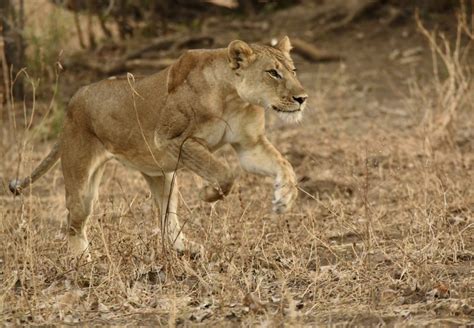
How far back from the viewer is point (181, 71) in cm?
776

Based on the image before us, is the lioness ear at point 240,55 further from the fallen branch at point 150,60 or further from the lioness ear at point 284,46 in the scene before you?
the fallen branch at point 150,60

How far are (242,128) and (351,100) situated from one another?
6348 millimetres

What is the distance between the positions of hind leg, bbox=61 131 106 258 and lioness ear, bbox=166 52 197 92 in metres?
0.75

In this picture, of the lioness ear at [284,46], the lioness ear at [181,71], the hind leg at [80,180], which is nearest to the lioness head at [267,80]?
the lioness ear at [284,46]

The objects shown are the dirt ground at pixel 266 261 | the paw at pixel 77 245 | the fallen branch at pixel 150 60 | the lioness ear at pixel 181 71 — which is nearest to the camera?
the dirt ground at pixel 266 261

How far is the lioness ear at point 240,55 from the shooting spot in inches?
297

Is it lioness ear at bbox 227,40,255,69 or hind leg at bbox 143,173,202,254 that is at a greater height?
lioness ear at bbox 227,40,255,69

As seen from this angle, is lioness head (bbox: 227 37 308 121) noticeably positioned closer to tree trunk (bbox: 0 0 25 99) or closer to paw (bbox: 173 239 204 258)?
paw (bbox: 173 239 204 258)

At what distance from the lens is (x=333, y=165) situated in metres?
11.0

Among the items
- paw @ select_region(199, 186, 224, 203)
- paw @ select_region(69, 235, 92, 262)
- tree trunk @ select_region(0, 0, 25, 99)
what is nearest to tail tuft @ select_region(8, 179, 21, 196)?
paw @ select_region(69, 235, 92, 262)

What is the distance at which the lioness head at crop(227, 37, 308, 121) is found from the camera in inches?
290

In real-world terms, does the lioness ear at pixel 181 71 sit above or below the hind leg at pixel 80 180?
above

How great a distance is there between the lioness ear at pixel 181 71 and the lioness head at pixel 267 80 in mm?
290

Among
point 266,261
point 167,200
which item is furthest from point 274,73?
point 167,200
